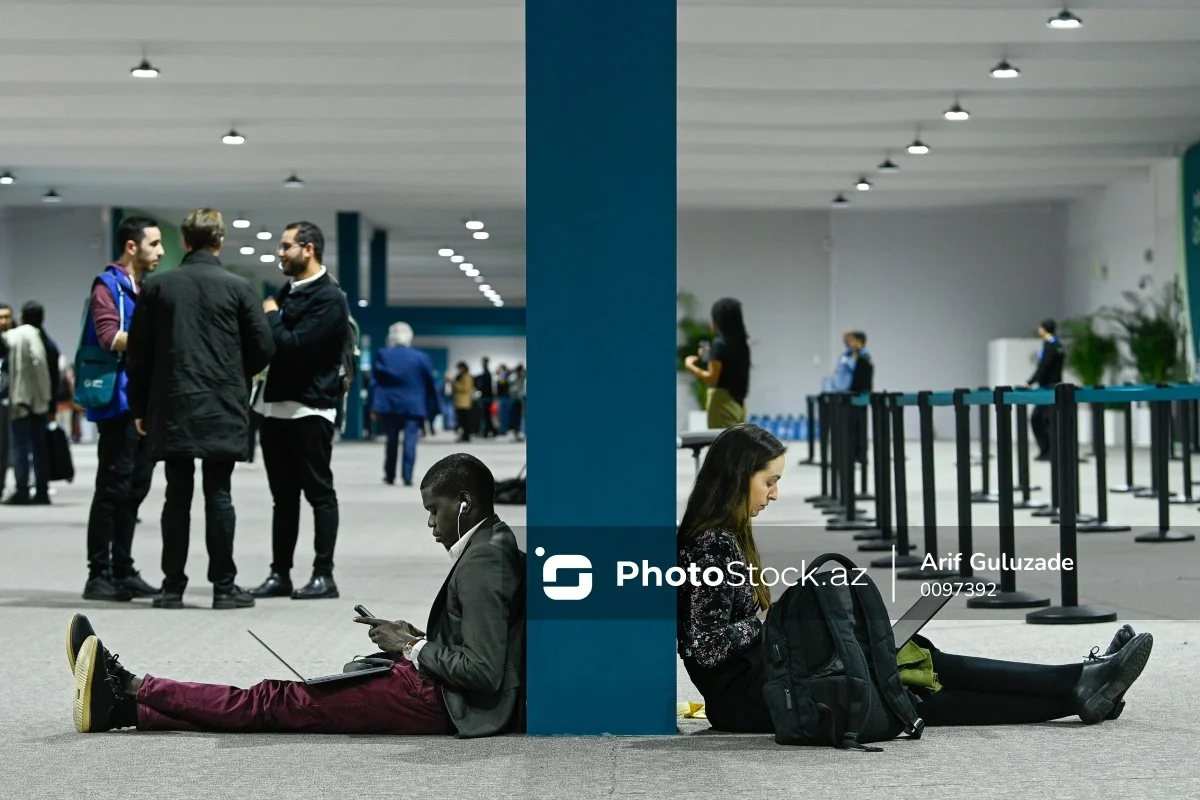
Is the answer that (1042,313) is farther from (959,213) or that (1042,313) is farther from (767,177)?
(767,177)

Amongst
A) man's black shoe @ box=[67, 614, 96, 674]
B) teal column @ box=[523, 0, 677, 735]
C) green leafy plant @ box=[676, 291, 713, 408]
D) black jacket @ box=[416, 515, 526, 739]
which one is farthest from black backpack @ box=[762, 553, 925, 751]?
green leafy plant @ box=[676, 291, 713, 408]

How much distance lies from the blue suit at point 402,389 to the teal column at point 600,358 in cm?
1145

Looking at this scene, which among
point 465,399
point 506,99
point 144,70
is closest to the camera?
point 144,70

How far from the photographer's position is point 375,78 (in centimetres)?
1706

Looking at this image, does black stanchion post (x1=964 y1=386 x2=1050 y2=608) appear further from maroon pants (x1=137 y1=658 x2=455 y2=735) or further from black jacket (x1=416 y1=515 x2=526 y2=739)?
maroon pants (x1=137 y1=658 x2=455 y2=735)

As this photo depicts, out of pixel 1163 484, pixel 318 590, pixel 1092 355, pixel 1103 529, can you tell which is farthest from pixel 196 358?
pixel 1092 355

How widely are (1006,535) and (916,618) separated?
3.00m

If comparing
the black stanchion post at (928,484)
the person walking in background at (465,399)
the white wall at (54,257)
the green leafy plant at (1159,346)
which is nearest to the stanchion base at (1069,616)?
the black stanchion post at (928,484)

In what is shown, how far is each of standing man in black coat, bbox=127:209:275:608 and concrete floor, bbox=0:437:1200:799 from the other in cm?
47

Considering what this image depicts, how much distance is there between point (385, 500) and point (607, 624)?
9950 millimetres

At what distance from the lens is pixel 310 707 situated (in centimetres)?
400

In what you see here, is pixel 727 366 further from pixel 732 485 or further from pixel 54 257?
pixel 54 257

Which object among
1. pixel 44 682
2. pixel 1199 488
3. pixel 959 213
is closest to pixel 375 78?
pixel 1199 488

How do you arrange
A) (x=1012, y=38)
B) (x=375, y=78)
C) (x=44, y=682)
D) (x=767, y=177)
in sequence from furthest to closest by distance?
1. (x=767, y=177)
2. (x=375, y=78)
3. (x=1012, y=38)
4. (x=44, y=682)
